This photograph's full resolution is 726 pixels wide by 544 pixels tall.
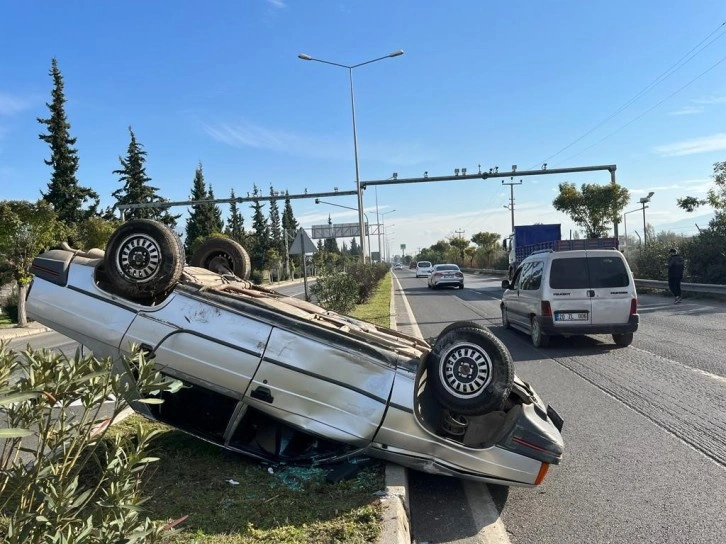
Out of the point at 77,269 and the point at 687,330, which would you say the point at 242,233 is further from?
the point at 77,269

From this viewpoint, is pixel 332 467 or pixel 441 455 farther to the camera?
pixel 332 467

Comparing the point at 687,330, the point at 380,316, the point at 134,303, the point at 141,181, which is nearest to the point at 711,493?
the point at 134,303

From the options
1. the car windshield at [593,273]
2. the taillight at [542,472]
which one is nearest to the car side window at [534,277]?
the car windshield at [593,273]

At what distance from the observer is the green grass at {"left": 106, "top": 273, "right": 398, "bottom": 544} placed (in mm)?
3303

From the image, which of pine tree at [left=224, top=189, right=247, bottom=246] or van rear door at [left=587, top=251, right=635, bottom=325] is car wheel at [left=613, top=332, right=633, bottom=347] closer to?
van rear door at [left=587, top=251, right=635, bottom=325]

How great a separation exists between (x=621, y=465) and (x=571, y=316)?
19.7 feet

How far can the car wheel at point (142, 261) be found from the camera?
4164 mm

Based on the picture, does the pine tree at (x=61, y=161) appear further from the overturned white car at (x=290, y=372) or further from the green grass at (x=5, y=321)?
the overturned white car at (x=290, y=372)

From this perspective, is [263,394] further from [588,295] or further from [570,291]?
[588,295]

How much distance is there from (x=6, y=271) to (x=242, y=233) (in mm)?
54125

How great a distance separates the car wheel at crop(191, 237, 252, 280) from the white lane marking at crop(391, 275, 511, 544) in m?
3.20

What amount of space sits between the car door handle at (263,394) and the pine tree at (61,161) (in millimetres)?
36521

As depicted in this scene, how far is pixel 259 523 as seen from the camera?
3.47m

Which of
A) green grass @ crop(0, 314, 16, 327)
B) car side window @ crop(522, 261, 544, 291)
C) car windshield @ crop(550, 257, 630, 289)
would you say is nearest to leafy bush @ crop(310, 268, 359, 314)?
car side window @ crop(522, 261, 544, 291)
